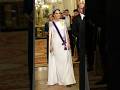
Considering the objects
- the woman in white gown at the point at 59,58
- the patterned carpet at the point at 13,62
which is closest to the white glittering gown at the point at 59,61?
the woman in white gown at the point at 59,58

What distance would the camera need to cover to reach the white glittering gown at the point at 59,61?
4.49m

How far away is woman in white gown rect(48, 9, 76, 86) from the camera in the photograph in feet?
14.7

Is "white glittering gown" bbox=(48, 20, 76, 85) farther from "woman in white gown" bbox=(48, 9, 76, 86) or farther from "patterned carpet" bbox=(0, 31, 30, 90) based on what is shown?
"patterned carpet" bbox=(0, 31, 30, 90)

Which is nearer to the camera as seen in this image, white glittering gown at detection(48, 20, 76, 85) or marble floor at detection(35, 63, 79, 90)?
white glittering gown at detection(48, 20, 76, 85)

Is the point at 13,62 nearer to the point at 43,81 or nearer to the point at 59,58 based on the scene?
the point at 59,58

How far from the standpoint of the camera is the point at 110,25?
252 centimetres

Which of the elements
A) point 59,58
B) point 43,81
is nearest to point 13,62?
point 59,58

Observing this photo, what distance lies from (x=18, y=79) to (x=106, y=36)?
967 millimetres

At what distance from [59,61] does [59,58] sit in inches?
2.1

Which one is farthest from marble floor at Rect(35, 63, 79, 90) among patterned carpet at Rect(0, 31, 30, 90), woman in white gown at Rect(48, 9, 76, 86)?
patterned carpet at Rect(0, 31, 30, 90)

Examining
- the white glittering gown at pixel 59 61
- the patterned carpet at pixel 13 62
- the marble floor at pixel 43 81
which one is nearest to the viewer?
the patterned carpet at pixel 13 62

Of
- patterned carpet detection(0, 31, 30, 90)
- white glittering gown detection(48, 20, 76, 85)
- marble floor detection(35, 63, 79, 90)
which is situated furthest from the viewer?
marble floor detection(35, 63, 79, 90)

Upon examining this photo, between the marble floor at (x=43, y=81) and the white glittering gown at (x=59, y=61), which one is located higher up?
the white glittering gown at (x=59, y=61)

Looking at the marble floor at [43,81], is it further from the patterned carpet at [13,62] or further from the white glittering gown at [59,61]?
the patterned carpet at [13,62]
